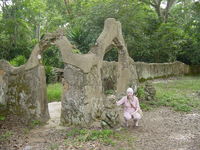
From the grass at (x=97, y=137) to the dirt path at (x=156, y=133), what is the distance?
19 centimetres

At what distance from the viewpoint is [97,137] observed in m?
6.51

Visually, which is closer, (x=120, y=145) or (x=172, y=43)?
(x=120, y=145)

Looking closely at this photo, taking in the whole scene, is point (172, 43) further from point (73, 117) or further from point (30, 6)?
point (73, 117)

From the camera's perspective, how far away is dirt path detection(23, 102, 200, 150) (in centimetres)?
618

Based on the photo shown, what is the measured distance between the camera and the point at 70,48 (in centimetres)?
765

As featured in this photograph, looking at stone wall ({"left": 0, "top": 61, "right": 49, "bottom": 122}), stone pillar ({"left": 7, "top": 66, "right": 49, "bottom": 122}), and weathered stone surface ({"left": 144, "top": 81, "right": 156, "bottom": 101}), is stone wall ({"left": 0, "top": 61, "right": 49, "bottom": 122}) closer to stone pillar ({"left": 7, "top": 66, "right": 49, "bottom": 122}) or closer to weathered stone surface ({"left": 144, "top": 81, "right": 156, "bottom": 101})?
stone pillar ({"left": 7, "top": 66, "right": 49, "bottom": 122})

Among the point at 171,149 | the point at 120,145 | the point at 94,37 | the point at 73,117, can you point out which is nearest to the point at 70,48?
the point at 73,117

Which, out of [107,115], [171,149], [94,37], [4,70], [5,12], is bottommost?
[171,149]

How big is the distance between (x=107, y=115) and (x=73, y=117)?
42.8 inches

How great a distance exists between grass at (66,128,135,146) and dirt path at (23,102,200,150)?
0.64ft

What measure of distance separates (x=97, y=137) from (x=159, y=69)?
14.6m

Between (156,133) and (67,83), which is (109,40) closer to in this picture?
(67,83)

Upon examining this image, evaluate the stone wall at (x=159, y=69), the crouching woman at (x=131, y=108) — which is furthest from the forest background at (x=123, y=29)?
the crouching woman at (x=131, y=108)

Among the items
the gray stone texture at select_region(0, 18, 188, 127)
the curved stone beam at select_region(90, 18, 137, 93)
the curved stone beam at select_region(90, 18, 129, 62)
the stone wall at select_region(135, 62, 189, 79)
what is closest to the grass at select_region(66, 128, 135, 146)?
the gray stone texture at select_region(0, 18, 188, 127)
